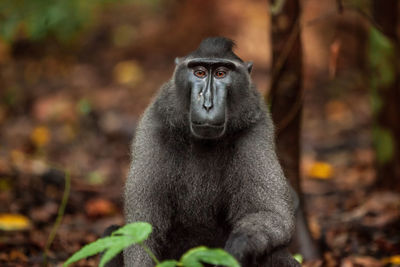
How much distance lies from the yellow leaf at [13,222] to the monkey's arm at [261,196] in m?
2.82

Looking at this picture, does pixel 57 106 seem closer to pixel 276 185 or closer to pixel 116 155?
pixel 116 155

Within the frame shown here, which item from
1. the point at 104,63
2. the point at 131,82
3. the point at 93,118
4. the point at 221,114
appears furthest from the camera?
the point at 104,63

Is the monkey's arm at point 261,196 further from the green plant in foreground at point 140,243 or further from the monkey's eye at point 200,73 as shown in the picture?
the green plant in foreground at point 140,243

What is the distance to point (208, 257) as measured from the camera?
2.88 meters

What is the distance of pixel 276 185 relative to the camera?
4.12 m

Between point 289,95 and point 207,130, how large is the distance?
2084 mm

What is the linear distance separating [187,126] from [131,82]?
9.47m

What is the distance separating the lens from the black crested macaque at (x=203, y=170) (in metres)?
4.11

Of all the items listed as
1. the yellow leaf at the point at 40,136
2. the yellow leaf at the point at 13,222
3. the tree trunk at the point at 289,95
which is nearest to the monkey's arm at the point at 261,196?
the tree trunk at the point at 289,95

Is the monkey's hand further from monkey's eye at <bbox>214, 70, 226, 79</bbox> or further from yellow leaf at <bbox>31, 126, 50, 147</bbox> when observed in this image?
yellow leaf at <bbox>31, 126, 50, 147</bbox>

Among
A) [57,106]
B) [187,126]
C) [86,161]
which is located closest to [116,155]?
[86,161]

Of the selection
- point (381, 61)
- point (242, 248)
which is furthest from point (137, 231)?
point (381, 61)

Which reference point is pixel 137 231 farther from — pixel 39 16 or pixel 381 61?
pixel 39 16

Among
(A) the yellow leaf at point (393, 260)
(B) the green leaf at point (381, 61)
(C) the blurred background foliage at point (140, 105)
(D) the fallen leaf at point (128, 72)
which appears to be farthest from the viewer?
(D) the fallen leaf at point (128, 72)
